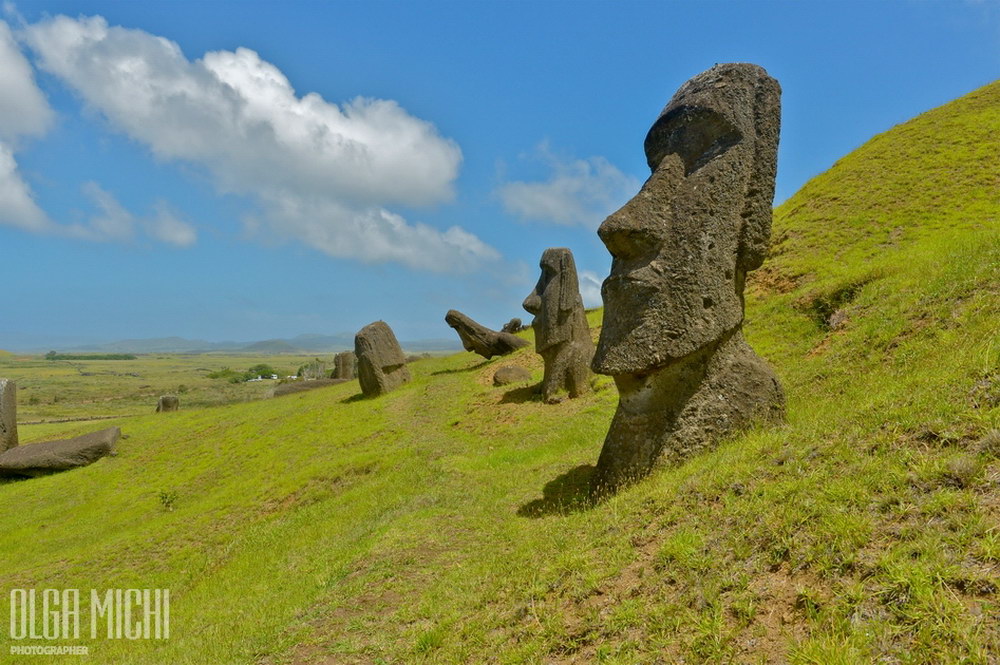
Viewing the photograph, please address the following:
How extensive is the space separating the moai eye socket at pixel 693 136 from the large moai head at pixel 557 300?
9623mm

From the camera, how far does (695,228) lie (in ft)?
25.8

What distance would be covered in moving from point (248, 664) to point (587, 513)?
418 cm

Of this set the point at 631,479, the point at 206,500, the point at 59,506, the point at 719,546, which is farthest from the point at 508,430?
the point at 59,506

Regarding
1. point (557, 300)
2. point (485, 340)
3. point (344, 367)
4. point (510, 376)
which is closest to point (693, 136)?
point (557, 300)

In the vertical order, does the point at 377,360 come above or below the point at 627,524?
above

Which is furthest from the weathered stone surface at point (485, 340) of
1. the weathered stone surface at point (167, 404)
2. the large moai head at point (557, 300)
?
the weathered stone surface at point (167, 404)

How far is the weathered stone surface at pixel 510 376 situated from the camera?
2203 cm

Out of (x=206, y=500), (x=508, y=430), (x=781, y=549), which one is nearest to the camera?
(x=781, y=549)

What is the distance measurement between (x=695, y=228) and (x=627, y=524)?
13.6 feet

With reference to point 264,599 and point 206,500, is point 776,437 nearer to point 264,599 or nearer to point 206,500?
point 264,599

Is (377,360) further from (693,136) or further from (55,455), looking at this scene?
(693,136)

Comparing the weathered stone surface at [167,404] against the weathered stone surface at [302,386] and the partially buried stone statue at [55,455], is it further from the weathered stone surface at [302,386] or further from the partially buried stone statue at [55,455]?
the partially buried stone statue at [55,455]

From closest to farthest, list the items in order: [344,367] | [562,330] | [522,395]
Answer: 1. [562,330]
2. [522,395]
3. [344,367]

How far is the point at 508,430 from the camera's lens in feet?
51.4
